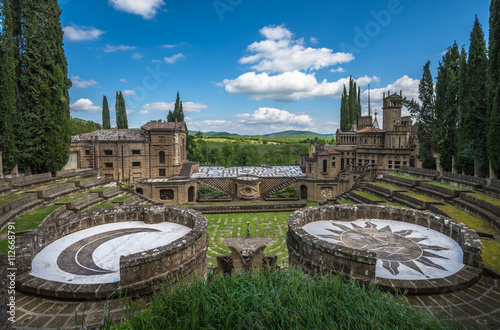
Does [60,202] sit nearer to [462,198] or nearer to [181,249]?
[181,249]

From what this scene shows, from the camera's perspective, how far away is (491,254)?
902 cm

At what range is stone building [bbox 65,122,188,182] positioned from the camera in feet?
117

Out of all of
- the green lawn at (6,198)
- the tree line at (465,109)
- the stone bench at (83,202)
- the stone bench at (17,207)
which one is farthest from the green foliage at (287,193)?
the green lawn at (6,198)

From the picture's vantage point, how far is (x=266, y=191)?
36438mm

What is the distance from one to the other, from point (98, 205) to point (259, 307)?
19.6m

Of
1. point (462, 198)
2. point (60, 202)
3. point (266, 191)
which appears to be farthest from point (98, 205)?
point (462, 198)

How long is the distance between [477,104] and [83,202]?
33.1 m

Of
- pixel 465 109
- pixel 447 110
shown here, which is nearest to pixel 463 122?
pixel 465 109

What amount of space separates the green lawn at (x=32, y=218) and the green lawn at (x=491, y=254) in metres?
19.5

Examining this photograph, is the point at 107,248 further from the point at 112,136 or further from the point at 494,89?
the point at 112,136

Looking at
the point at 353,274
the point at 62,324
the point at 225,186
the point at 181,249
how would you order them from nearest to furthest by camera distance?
the point at 62,324 → the point at 353,274 → the point at 181,249 → the point at 225,186

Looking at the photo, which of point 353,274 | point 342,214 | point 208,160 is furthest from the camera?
point 208,160

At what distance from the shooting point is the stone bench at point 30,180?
60.7 ft

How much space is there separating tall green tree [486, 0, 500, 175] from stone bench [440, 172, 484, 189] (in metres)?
1.48
